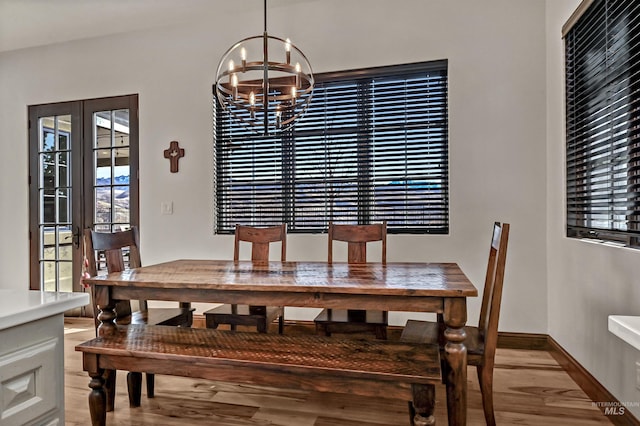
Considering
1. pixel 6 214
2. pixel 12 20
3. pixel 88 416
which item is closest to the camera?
pixel 88 416

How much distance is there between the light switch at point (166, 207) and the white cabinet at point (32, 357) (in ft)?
10.4

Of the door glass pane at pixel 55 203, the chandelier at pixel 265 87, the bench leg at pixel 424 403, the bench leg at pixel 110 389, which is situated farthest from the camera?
the door glass pane at pixel 55 203

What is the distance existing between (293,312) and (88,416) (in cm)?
179

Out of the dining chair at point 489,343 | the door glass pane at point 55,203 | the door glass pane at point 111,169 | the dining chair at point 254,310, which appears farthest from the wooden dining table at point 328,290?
the door glass pane at point 55,203

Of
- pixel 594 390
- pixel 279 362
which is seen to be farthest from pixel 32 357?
pixel 594 390

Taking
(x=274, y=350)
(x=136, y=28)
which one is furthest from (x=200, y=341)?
(x=136, y=28)

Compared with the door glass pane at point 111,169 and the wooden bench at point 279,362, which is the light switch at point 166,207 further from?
the wooden bench at point 279,362

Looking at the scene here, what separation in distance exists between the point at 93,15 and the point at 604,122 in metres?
4.14

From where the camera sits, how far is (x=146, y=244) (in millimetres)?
4094

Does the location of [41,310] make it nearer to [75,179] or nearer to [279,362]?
[279,362]

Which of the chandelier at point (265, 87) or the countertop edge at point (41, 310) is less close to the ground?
the chandelier at point (265, 87)

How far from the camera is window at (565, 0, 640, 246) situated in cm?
192

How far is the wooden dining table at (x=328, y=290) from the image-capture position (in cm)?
171

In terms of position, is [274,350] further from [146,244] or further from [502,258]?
[146,244]
